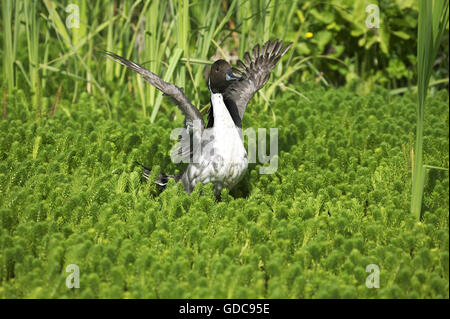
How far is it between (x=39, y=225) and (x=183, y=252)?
921mm

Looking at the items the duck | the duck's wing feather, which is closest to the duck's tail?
the duck

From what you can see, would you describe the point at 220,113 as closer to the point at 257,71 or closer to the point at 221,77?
the point at 221,77

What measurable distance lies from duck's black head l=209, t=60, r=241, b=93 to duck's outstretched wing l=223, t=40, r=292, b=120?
0.53m

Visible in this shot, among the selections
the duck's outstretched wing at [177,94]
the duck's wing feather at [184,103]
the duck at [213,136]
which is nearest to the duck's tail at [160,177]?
the duck at [213,136]

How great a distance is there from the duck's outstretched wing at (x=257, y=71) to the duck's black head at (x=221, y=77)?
1.73 ft

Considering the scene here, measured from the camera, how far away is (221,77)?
493 cm

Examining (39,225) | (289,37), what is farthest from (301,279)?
(289,37)

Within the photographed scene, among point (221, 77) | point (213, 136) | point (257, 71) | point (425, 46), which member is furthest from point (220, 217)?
point (425, 46)

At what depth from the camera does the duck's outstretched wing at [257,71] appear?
555 centimetres

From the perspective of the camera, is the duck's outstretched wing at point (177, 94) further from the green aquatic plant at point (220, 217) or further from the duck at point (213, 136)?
the green aquatic plant at point (220, 217)

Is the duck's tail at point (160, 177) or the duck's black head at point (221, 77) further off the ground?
the duck's black head at point (221, 77)

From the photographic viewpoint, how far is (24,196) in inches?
174

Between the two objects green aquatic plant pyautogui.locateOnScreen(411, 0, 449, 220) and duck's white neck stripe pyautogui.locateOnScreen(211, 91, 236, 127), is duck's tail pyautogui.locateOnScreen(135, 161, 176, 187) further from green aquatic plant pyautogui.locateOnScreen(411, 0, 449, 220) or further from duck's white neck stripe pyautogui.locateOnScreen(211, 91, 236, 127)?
green aquatic plant pyautogui.locateOnScreen(411, 0, 449, 220)
